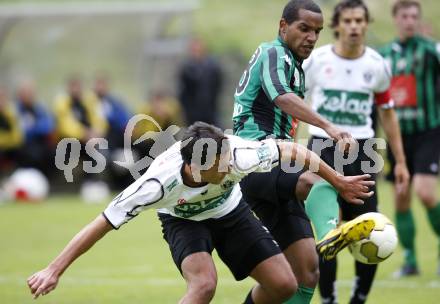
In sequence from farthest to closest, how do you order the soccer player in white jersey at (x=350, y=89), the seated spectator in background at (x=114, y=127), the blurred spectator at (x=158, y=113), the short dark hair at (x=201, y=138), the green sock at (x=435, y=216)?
the seated spectator in background at (x=114, y=127)
the blurred spectator at (x=158, y=113)
the green sock at (x=435, y=216)
the soccer player in white jersey at (x=350, y=89)
the short dark hair at (x=201, y=138)

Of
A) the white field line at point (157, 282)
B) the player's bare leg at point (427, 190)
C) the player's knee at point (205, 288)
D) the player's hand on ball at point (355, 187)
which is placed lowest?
the white field line at point (157, 282)

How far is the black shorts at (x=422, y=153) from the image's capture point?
29.0 feet

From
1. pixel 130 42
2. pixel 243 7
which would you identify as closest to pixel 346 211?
pixel 130 42

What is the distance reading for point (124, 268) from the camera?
387 inches

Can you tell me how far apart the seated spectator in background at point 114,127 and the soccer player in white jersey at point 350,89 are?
9776 millimetres

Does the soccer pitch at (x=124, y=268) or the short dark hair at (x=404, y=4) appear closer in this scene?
the soccer pitch at (x=124, y=268)

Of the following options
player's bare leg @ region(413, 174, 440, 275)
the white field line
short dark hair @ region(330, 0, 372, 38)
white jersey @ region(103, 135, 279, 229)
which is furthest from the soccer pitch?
short dark hair @ region(330, 0, 372, 38)

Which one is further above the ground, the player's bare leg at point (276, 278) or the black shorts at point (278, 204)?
the black shorts at point (278, 204)

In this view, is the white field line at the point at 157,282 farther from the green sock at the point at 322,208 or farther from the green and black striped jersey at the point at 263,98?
the green and black striped jersey at the point at 263,98

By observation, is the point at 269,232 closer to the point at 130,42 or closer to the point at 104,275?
the point at 104,275

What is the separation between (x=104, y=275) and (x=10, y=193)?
24.5 feet

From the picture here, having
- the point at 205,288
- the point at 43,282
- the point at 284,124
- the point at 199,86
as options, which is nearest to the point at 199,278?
the point at 205,288

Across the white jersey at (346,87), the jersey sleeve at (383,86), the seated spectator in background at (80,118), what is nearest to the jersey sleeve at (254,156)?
the white jersey at (346,87)

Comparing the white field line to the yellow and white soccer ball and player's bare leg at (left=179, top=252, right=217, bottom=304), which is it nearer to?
the yellow and white soccer ball
